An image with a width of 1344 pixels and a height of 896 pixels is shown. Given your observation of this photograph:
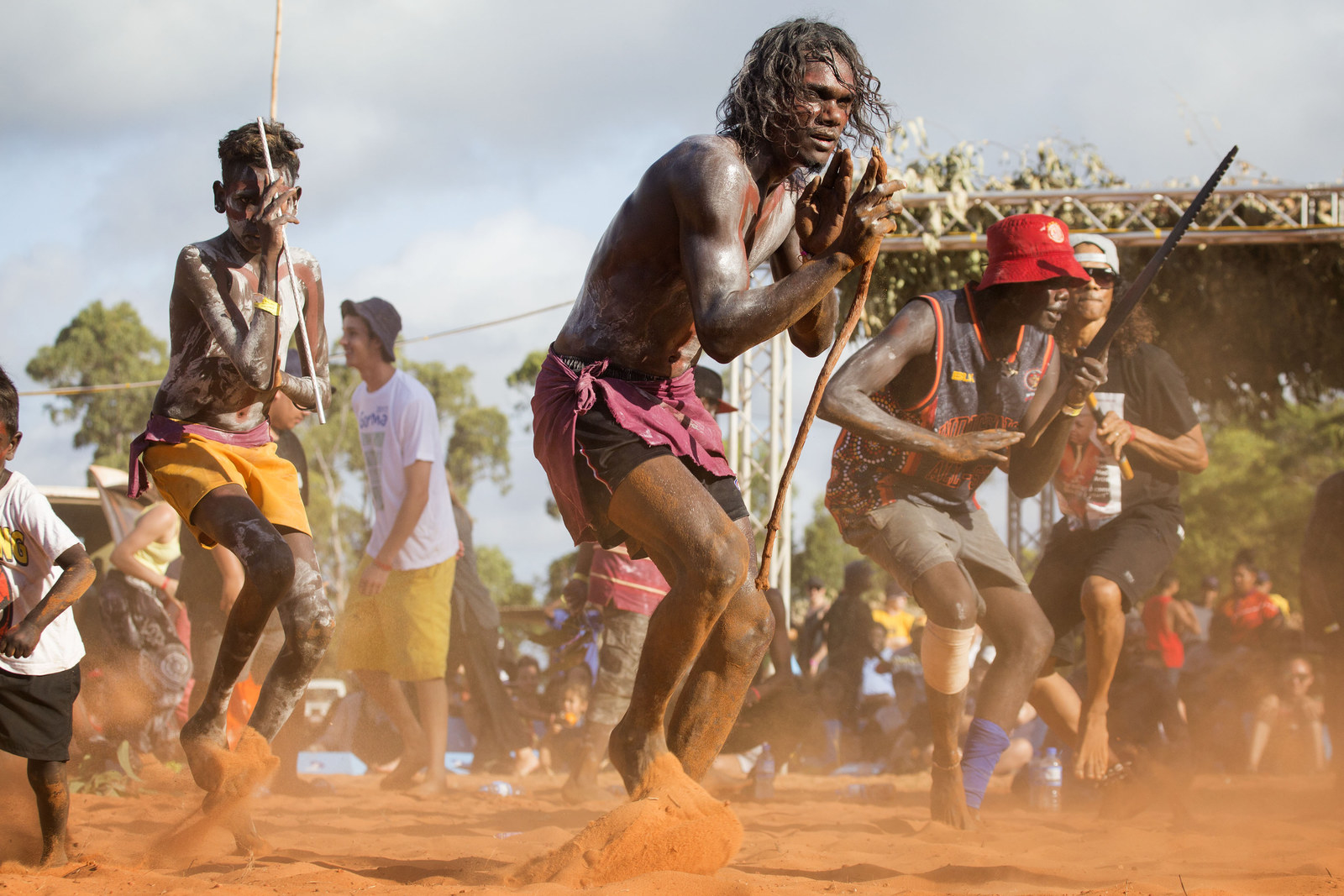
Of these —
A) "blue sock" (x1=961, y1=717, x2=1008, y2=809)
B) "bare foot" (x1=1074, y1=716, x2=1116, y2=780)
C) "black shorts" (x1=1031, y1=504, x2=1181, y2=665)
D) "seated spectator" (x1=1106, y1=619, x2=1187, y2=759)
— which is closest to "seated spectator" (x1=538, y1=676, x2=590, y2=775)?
"seated spectator" (x1=1106, y1=619, x2=1187, y2=759)

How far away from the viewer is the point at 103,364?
34.3 meters

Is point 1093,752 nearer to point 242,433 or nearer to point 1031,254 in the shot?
point 1031,254

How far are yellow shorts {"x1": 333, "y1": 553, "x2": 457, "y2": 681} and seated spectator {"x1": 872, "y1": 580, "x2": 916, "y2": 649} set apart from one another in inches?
235

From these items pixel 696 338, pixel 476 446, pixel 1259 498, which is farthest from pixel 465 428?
pixel 696 338

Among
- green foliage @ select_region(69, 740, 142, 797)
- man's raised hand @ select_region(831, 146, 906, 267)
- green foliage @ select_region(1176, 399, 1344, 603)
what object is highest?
green foliage @ select_region(1176, 399, 1344, 603)

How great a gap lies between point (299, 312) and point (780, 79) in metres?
1.80

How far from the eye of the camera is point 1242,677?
28.1 feet

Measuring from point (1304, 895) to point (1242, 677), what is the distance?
654cm

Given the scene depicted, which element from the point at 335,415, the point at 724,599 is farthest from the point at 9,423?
the point at 335,415

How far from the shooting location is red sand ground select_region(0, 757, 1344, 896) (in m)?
2.84

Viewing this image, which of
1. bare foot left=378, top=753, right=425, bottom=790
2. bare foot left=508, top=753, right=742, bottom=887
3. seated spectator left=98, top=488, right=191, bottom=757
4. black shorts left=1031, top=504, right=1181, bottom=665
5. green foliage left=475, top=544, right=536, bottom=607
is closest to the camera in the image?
bare foot left=508, top=753, right=742, bottom=887

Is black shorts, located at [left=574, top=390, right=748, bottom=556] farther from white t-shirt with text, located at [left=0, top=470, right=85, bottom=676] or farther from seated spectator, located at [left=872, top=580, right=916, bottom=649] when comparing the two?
seated spectator, located at [left=872, top=580, right=916, bottom=649]

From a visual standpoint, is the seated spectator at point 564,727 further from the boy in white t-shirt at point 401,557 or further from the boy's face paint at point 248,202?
the boy's face paint at point 248,202

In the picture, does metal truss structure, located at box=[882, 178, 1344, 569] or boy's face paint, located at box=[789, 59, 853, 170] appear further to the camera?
metal truss structure, located at box=[882, 178, 1344, 569]
